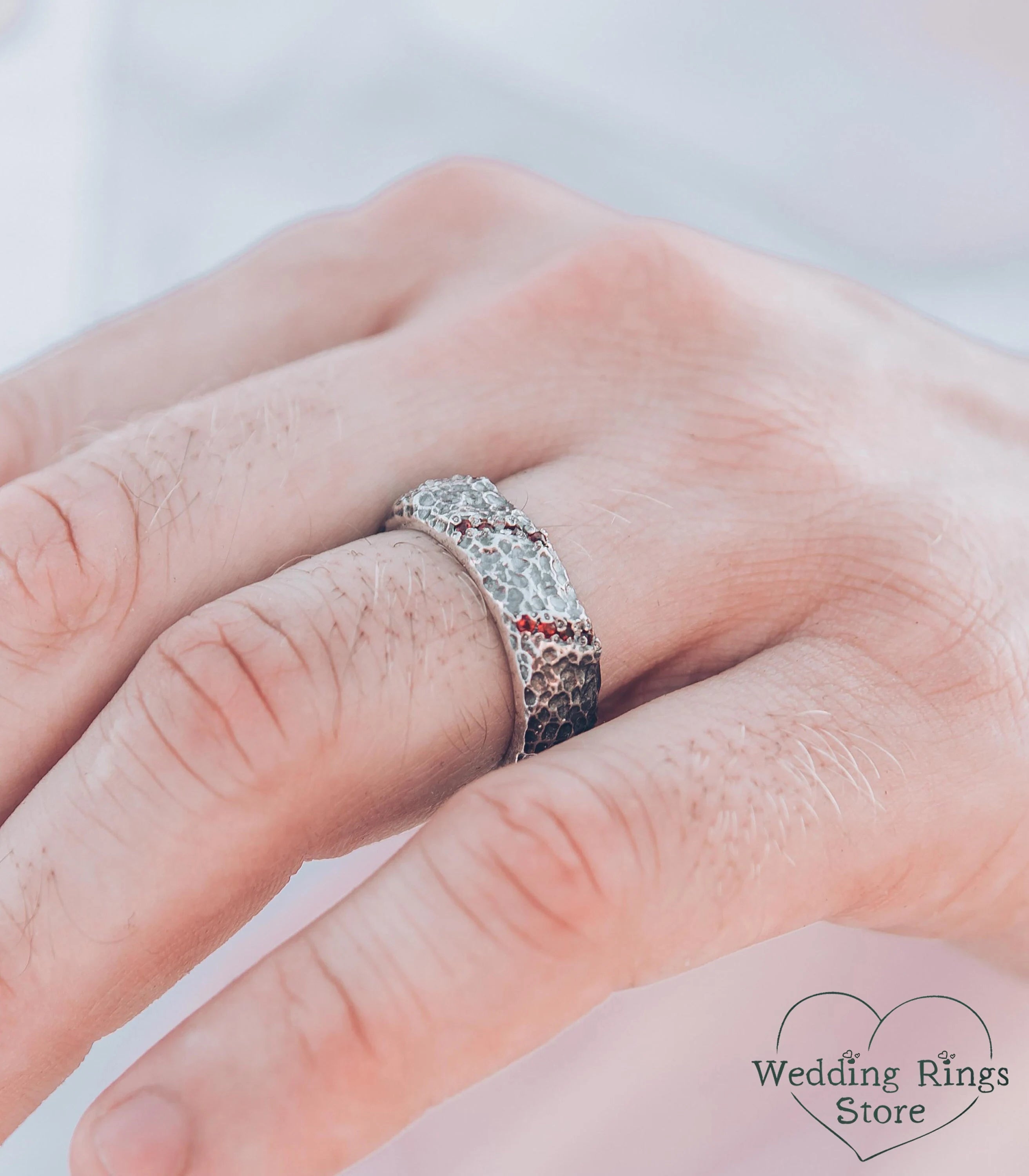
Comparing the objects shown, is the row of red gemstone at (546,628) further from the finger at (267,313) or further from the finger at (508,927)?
the finger at (267,313)

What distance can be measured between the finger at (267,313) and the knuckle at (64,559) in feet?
0.59

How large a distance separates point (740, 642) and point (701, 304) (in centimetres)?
31

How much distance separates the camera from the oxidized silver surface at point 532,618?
688 mm

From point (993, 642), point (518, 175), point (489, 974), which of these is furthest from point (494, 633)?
point (518, 175)

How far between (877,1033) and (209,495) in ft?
2.45

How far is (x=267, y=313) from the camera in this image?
1.05 m

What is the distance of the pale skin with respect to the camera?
0.60 metres

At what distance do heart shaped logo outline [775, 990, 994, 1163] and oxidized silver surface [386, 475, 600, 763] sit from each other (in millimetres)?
451

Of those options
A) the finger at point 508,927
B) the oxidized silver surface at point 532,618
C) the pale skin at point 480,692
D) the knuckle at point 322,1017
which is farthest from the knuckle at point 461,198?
the knuckle at point 322,1017

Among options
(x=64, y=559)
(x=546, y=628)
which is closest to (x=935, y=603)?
(x=546, y=628)

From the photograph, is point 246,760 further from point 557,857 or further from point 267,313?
point 267,313

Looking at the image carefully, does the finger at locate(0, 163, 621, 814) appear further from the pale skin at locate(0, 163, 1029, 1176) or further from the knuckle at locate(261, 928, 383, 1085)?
the knuckle at locate(261, 928, 383, 1085)

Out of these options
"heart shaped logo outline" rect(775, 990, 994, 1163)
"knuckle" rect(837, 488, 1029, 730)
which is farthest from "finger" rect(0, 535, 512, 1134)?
"heart shaped logo outline" rect(775, 990, 994, 1163)

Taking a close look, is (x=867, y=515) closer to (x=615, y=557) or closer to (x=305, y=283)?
(x=615, y=557)
